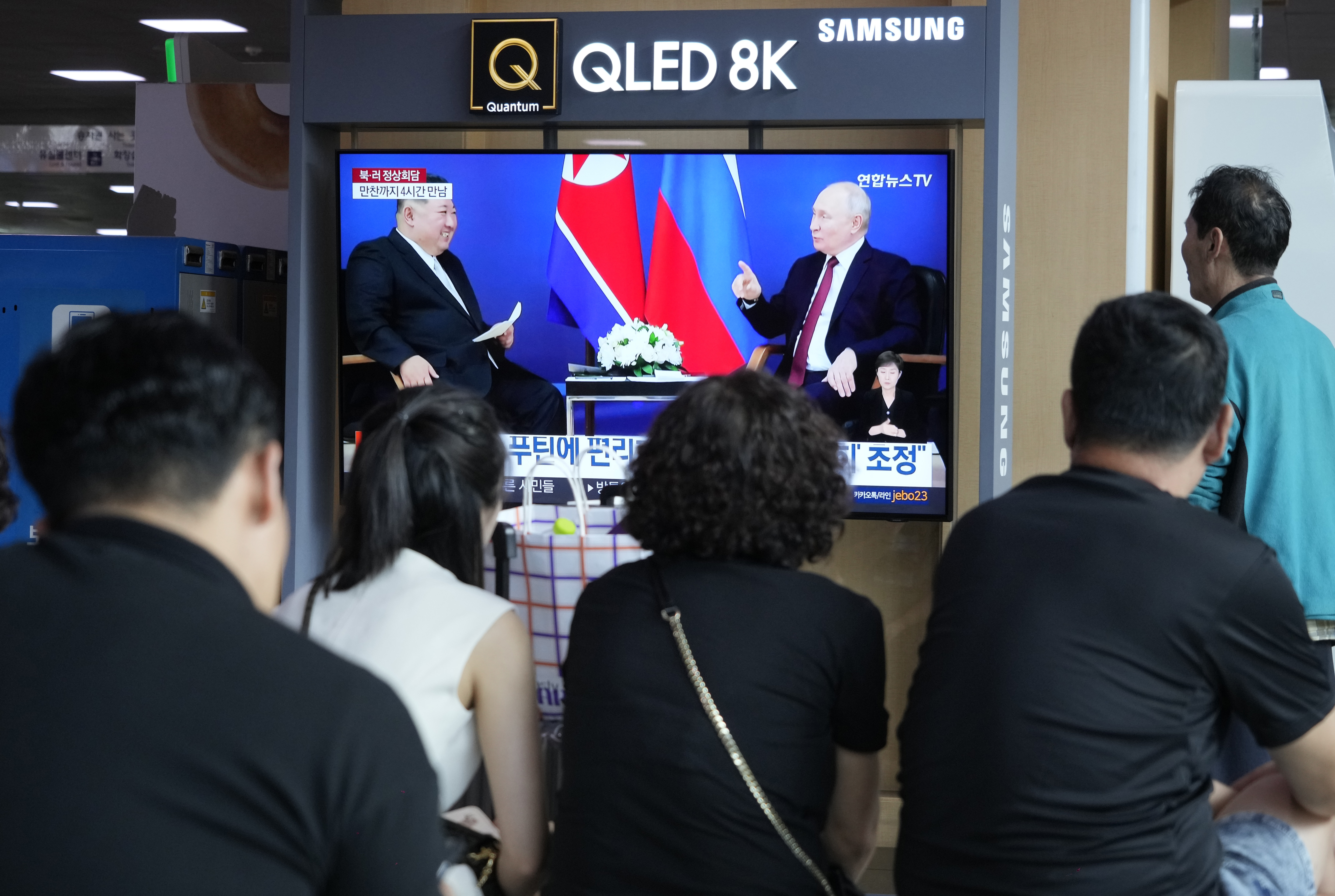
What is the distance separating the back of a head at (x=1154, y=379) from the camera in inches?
64.7

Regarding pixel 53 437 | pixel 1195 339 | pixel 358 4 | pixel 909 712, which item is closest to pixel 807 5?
pixel 358 4

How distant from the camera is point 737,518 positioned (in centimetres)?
163

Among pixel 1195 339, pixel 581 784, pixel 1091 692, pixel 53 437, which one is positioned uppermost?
pixel 1195 339

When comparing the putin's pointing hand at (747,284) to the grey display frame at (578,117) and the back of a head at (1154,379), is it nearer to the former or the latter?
the grey display frame at (578,117)

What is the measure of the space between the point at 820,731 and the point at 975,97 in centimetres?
223

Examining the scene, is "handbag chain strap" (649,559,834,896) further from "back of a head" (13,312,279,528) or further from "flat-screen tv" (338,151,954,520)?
"flat-screen tv" (338,151,954,520)

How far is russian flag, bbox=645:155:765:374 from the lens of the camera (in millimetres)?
3480

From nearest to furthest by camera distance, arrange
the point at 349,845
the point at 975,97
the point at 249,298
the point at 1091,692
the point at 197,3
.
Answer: the point at 349,845, the point at 1091,692, the point at 975,97, the point at 249,298, the point at 197,3

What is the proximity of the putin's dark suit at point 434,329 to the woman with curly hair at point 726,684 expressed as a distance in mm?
1888

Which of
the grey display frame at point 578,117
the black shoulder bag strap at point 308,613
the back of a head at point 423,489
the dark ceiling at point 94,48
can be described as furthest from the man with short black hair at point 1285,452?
the dark ceiling at point 94,48

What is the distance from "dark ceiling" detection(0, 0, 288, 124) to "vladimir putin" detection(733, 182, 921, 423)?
5.59 m

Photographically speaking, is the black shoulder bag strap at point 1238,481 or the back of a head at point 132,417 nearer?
the back of a head at point 132,417

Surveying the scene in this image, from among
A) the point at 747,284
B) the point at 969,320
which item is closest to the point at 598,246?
the point at 747,284

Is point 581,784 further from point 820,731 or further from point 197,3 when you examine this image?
point 197,3
